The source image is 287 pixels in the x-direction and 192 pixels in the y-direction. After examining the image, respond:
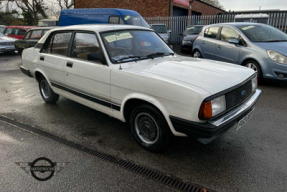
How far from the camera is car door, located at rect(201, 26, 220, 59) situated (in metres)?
7.42

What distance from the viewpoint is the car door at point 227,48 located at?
6.62 meters

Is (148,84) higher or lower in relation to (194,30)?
lower

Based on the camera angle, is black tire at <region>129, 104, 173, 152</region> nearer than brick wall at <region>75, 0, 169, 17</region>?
Yes

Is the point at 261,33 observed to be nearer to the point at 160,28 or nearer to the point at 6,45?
the point at 160,28

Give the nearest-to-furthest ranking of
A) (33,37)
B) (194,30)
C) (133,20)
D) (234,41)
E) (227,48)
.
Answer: (234,41) → (227,48) → (133,20) → (33,37) → (194,30)

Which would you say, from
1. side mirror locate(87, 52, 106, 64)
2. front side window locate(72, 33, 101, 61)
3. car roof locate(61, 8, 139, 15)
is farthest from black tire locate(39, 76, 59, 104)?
car roof locate(61, 8, 139, 15)

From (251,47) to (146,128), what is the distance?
15.0 ft

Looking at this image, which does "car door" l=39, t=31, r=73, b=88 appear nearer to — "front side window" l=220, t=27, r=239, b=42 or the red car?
"front side window" l=220, t=27, r=239, b=42

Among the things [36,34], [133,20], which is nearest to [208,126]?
[133,20]

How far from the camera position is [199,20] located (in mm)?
17797

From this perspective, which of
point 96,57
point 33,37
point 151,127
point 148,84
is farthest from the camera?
point 33,37

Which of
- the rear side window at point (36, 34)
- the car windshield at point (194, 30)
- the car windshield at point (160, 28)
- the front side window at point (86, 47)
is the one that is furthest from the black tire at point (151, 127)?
the car windshield at point (160, 28)

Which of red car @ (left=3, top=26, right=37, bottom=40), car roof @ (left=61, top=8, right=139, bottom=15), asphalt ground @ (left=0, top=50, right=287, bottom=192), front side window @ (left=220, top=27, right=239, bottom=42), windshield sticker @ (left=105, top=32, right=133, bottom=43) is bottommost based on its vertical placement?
asphalt ground @ (left=0, top=50, right=287, bottom=192)

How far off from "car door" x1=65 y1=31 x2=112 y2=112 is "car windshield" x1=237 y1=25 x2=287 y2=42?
15.6 ft
